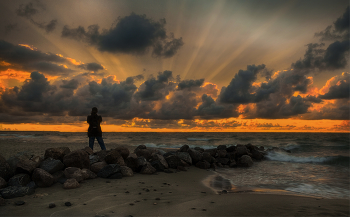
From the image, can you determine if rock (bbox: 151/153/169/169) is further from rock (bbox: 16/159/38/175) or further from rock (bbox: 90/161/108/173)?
rock (bbox: 16/159/38/175)

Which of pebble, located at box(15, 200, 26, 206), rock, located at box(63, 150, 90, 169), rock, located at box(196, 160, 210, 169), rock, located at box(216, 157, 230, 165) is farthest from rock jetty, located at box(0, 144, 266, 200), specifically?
rock, located at box(216, 157, 230, 165)

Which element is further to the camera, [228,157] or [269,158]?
[269,158]

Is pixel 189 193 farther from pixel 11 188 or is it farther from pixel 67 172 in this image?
pixel 11 188

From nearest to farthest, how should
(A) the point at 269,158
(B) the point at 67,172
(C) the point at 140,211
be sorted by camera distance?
(C) the point at 140,211, (B) the point at 67,172, (A) the point at 269,158

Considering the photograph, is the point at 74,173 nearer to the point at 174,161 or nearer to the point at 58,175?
the point at 58,175

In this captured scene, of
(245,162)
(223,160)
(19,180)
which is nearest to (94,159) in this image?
(19,180)

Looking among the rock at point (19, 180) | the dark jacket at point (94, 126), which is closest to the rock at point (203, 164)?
the dark jacket at point (94, 126)

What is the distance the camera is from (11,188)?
460 centimetres

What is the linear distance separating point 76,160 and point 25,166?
1269 millimetres

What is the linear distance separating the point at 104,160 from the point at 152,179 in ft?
6.08

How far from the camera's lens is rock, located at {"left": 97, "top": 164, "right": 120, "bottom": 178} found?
20.5ft

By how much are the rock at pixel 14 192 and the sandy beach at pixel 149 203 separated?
16 centimetres

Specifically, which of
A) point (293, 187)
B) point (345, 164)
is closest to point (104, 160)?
point (293, 187)

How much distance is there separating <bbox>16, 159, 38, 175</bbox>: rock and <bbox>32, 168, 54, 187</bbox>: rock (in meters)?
0.23
